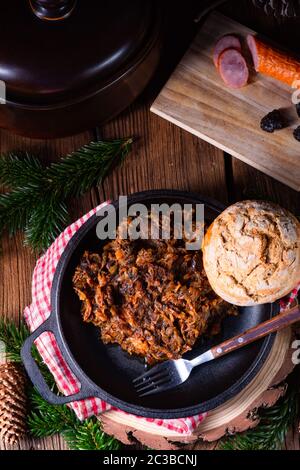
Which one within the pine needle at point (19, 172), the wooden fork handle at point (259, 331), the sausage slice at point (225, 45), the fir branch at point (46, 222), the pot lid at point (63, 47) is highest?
the sausage slice at point (225, 45)

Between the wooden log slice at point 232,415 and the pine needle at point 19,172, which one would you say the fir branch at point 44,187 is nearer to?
the pine needle at point 19,172

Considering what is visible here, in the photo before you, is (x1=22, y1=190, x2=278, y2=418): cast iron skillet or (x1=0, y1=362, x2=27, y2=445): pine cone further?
(x1=0, y1=362, x2=27, y2=445): pine cone

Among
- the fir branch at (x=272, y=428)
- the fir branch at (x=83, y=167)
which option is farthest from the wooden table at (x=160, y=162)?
the fir branch at (x=272, y=428)

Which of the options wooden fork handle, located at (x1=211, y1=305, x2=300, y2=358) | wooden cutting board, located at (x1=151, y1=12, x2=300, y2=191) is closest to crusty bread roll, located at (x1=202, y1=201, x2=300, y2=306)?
wooden fork handle, located at (x1=211, y1=305, x2=300, y2=358)

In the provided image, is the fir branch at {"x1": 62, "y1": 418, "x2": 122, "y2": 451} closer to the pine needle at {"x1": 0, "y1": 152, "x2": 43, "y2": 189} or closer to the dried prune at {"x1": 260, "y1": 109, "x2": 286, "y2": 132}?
the pine needle at {"x1": 0, "y1": 152, "x2": 43, "y2": 189}

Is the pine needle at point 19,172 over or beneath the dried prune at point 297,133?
beneath

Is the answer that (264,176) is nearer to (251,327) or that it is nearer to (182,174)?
(182,174)

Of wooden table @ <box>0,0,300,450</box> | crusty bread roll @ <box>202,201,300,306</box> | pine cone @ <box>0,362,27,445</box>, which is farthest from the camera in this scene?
wooden table @ <box>0,0,300,450</box>

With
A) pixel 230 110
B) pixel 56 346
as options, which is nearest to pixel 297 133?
pixel 230 110
